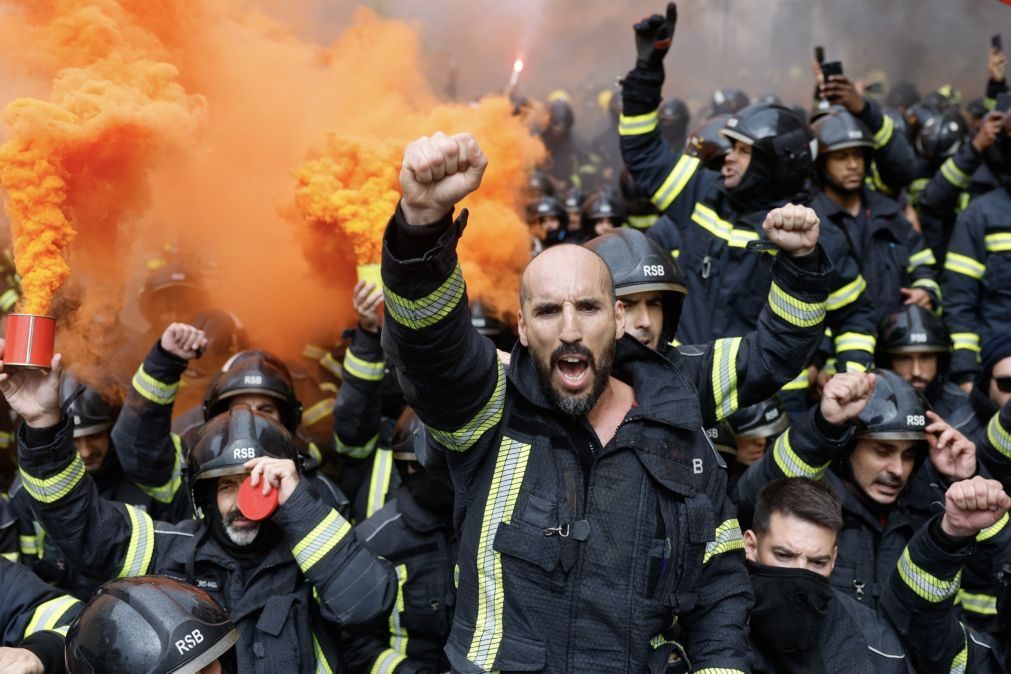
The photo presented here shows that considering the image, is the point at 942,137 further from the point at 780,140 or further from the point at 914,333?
the point at 780,140

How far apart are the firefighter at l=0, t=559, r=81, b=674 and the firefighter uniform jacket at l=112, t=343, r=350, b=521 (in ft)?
3.53

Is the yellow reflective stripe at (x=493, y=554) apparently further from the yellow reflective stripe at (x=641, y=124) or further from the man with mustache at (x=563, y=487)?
the yellow reflective stripe at (x=641, y=124)

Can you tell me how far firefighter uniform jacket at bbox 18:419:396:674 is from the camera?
12.2 feet

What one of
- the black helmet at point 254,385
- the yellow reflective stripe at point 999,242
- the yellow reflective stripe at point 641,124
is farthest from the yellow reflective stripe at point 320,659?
the yellow reflective stripe at point 999,242

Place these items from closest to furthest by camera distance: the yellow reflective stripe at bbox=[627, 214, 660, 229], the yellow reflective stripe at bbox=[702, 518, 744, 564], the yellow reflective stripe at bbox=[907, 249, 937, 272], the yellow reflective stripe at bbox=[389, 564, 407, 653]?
the yellow reflective stripe at bbox=[702, 518, 744, 564], the yellow reflective stripe at bbox=[389, 564, 407, 653], the yellow reflective stripe at bbox=[907, 249, 937, 272], the yellow reflective stripe at bbox=[627, 214, 660, 229]

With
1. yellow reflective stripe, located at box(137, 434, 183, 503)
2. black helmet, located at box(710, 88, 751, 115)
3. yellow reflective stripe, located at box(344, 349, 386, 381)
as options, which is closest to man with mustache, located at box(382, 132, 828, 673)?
yellow reflective stripe, located at box(344, 349, 386, 381)

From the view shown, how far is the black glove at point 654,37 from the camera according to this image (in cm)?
562

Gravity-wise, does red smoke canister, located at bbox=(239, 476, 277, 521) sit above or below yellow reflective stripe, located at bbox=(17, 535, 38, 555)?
above

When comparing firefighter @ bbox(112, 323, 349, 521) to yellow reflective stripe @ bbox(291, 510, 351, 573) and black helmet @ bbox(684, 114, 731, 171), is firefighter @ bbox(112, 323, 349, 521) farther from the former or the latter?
black helmet @ bbox(684, 114, 731, 171)

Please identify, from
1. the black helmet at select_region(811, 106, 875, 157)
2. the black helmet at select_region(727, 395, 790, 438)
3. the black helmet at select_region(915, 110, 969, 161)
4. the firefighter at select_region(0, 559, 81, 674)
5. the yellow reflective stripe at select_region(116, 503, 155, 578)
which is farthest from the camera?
the black helmet at select_region(915, 110, 969, 161)

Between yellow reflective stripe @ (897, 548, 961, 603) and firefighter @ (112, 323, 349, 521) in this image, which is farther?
firefighter @ (112, 323, 349, 521)

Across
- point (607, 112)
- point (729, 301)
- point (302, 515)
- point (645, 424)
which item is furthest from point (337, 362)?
point (607, 112)

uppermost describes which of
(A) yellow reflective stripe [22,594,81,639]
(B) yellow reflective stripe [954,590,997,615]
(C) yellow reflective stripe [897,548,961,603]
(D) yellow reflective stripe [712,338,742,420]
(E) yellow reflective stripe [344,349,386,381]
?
(D) yellow reflective stripe [712,338,742,420]

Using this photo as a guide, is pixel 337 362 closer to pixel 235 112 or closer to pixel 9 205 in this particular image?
pixel 235 112
